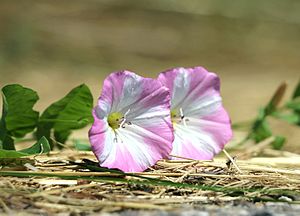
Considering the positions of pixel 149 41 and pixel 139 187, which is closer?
pixel 139 187

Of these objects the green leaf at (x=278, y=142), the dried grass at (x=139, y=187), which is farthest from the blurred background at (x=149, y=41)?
the dried grass at (x=139, y=187)

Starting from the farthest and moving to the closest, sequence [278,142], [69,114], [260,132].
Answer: [260,132] < [278,142] < [69,114]

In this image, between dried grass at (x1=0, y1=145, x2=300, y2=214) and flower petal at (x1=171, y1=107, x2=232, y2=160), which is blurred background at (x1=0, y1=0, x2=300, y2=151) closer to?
flower petal at (x1=171, y1=107, x2=232, y2=160)

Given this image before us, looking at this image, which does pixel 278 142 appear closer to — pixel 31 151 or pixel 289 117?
pixel 289 117

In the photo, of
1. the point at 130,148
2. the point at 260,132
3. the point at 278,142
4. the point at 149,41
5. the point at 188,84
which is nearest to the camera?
the point at 130,148

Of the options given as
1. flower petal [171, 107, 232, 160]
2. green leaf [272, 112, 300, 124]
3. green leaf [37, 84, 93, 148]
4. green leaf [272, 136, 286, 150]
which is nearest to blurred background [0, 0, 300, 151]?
green leaf [272, 112, 300, 124]

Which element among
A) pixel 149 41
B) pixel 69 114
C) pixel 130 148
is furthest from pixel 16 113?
pixel 149 41

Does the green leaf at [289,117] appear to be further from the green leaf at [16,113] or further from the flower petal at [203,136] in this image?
the green leaf at [16,113]
